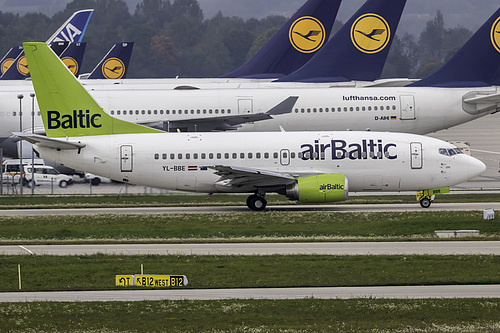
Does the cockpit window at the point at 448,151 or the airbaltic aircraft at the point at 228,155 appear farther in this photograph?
the cockpit window at the point at 448,151

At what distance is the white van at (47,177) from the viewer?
66938 millimetres

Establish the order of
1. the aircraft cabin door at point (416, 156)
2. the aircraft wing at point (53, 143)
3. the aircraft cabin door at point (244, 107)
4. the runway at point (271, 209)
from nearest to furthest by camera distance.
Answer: the aircraft wing at point (53, 143) → the aircraft cabin door at point (416, 156) → the runway at point (271, 209) → the aircraft cabin door at point (244, 107)

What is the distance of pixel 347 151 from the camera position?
44156mm

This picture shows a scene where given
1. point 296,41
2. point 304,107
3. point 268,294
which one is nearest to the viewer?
point 268,294

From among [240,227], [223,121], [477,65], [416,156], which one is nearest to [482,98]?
[477,65]

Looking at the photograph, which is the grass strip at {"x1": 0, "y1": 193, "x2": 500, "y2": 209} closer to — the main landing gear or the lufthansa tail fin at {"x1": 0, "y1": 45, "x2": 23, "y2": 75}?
the main landing gear

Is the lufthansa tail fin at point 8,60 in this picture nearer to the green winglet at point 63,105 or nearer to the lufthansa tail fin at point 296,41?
the lufthansa tail fin at point 296,41

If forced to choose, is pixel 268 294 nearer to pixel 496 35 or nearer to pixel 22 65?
pixel 496 35

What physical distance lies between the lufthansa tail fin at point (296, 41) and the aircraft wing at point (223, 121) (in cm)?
1638

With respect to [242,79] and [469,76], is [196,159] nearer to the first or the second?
[469,76]

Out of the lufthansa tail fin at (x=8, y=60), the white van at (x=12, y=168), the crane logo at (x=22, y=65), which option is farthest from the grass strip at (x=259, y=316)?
the lufthansa tail fin at (x=8, y=60)

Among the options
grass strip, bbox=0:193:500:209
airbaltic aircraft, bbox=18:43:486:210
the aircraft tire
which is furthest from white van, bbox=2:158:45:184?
the aircraft tire

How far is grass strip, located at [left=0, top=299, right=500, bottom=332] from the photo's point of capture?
2147 cm

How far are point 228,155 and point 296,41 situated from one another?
3329cm
